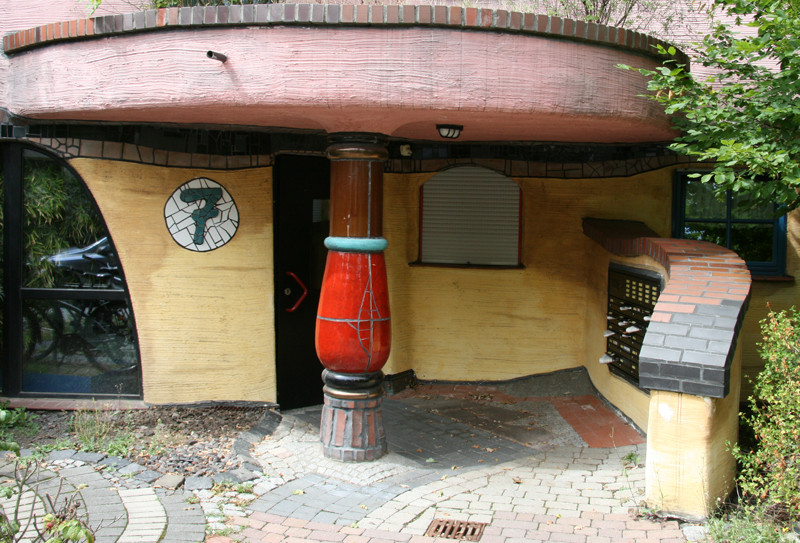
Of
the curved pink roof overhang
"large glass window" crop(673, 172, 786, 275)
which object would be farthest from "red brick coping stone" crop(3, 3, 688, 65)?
"large glass window" crop(673, 172, 786, 275)

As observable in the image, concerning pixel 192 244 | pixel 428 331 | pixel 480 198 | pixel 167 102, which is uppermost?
pixel 167 102

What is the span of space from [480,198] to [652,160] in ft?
6.06

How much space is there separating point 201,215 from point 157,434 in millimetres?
2019

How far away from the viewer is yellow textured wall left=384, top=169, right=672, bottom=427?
283 inches

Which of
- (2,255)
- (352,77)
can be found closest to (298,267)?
(352,77)

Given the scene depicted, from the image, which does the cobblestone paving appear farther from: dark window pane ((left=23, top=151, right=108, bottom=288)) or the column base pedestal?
dark window pane ((left=23, top=151, right=108, bottom=288))

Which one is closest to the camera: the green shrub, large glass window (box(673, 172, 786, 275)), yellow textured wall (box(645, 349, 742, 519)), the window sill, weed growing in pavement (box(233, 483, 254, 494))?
the green shrub

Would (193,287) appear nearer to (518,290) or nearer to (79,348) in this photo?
(79,348)

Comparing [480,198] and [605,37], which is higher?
[605,37]

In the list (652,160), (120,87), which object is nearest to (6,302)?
(120,87)

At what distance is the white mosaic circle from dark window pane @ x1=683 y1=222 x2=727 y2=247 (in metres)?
4.75

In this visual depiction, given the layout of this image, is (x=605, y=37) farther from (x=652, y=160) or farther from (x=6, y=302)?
(x=6, y=302)

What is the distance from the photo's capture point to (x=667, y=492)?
4141mm

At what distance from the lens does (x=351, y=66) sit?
4473mm
